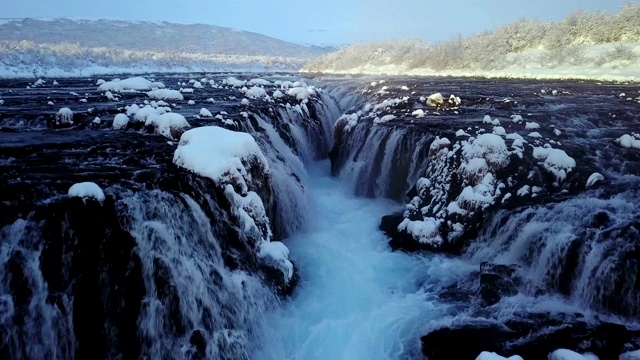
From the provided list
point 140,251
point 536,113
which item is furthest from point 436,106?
point 140,251

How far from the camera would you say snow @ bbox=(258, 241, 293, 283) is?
7.99 meters

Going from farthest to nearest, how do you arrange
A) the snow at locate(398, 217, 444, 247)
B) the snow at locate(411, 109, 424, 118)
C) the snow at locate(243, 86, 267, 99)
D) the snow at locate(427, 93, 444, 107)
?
the snow at locate(243, 86, 267, 99)
the snow at locate(427, 93, 444, 107)
the snow at locate(411, 109, 424, 118)
the snow at locate(398, 217, 444, 247)

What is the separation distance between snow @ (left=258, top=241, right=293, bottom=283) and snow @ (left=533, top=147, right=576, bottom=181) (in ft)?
21.5

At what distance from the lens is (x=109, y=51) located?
6856 cm

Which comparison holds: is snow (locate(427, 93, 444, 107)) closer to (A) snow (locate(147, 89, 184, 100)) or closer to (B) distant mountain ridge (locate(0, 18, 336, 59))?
(A) snow (locate(147, 89, 184, 100))

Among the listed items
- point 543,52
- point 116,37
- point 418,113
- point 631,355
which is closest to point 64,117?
point 418,113

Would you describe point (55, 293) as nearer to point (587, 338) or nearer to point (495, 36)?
point (587, 338)

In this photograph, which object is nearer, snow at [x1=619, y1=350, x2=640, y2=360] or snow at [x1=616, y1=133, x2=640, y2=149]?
snow at [x1=619, y1=350, x2=640, y2=360]

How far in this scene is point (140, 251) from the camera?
5.87m

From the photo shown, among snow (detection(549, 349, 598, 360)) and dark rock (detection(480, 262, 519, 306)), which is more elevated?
snow (detection(549, 349, 598, 360))

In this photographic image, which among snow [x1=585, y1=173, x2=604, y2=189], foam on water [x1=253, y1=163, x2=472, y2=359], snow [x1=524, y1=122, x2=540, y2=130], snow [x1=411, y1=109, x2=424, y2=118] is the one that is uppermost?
snow [x1=524, y1=122, x2=540, y2=130]

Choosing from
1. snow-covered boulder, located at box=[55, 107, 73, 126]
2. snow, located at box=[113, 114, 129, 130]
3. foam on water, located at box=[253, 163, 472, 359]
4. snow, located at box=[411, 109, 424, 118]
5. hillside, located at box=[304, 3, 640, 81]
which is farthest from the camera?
hillside, located at box=[304, 3, 640, 81]

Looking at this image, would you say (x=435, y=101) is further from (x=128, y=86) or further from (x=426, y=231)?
(x=128, y=86)

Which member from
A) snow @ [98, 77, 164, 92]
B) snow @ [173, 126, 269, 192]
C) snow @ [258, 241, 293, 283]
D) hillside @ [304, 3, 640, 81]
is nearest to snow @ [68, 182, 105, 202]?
snow @ [173, 126, 269, 192]
